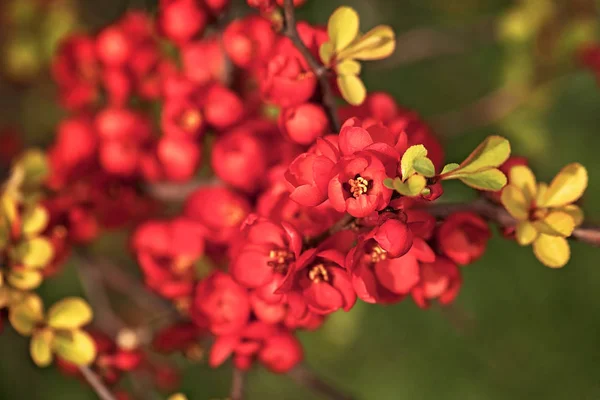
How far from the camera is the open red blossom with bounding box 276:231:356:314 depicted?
15.5 inches

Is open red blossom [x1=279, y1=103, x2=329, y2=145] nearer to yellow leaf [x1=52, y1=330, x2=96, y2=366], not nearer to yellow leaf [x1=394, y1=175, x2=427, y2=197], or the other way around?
yellow leaf [x1=394, y1=175, x2=427, y2=197]

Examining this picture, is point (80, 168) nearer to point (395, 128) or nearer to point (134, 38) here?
point (134, 38)

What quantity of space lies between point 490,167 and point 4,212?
42 centimetres

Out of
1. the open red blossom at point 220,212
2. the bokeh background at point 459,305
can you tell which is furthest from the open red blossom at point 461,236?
the bokeh background at point 459,305

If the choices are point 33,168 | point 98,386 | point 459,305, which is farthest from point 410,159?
point 459,305

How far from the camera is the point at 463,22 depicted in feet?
4.38

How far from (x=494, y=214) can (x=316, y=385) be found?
30 cm

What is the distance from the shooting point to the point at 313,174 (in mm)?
355

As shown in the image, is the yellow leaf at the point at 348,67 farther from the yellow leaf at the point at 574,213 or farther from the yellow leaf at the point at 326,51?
the yellow leaf at the point at 574,213

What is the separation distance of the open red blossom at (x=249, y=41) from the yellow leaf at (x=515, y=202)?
0.28 meters

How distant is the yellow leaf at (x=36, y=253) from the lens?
1.65ft

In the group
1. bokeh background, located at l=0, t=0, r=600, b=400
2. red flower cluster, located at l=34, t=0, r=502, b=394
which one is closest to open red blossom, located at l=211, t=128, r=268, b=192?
red flower cluster, located at l=34, t=0, r=502, b=394

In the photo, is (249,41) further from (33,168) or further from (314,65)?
(33,168)

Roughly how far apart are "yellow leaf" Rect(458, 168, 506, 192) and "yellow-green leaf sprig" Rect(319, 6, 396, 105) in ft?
→ 0.37
